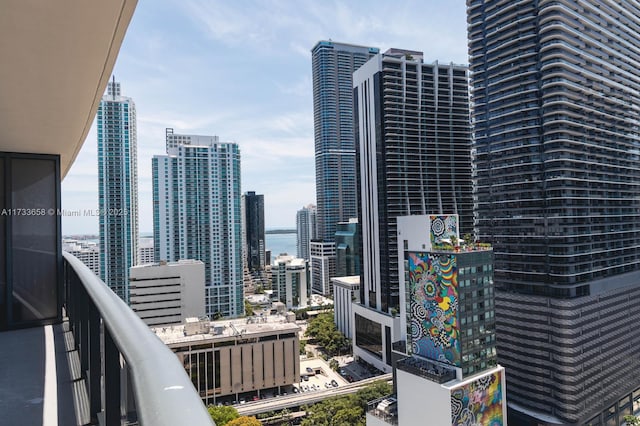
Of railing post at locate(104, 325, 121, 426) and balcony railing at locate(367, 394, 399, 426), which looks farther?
balcony railing at locate(367, 394, 399, 426)

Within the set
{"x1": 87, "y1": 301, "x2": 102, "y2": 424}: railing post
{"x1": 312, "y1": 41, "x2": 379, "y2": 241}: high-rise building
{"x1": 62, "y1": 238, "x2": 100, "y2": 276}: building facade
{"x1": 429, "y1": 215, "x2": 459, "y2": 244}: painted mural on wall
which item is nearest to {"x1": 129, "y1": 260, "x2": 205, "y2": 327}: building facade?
{"x1": 62, "y1": 238, "x2": 100, "y2": 276}: building facade

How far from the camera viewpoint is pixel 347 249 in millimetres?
31062

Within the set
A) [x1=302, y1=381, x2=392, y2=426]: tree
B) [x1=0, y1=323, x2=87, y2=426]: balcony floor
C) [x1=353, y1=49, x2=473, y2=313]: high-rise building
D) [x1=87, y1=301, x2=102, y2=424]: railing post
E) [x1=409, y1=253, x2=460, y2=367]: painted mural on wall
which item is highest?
[x1=353, y1=49, x2=473, y2=313]: high-rise building

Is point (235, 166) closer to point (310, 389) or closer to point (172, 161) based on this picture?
point (172, 161)

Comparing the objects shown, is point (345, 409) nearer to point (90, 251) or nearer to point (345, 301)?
point (345, 301)

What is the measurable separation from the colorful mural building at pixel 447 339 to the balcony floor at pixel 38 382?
414 inches

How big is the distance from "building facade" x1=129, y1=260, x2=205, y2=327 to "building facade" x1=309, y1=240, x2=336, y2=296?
14.2 meters

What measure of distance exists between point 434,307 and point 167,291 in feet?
55.0

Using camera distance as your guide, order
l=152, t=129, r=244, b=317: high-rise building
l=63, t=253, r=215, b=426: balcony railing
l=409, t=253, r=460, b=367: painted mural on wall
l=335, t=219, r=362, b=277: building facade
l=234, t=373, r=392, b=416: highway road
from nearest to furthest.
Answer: l=63, t=253, r=215, b=426: balcony railing < l=409, t=253, r=460, b=367: painted mural on wall < l=234, t=373, r=392, b=416: highway road < l=152, t=129, r=244, b=317: high-rise building < l=335, t=219, r=362, b=277: building facade

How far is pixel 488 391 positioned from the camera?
11.5 m

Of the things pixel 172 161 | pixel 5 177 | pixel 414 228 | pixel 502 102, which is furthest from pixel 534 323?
pixel 172 161

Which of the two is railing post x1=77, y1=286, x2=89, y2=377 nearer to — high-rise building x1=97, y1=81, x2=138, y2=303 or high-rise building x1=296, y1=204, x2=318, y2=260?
high-rise building x1=97, y1=81, x2=138, y2=303

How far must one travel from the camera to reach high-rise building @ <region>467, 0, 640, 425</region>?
14906 millimetres

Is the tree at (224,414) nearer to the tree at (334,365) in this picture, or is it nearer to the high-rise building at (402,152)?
the tree at (334,365)
